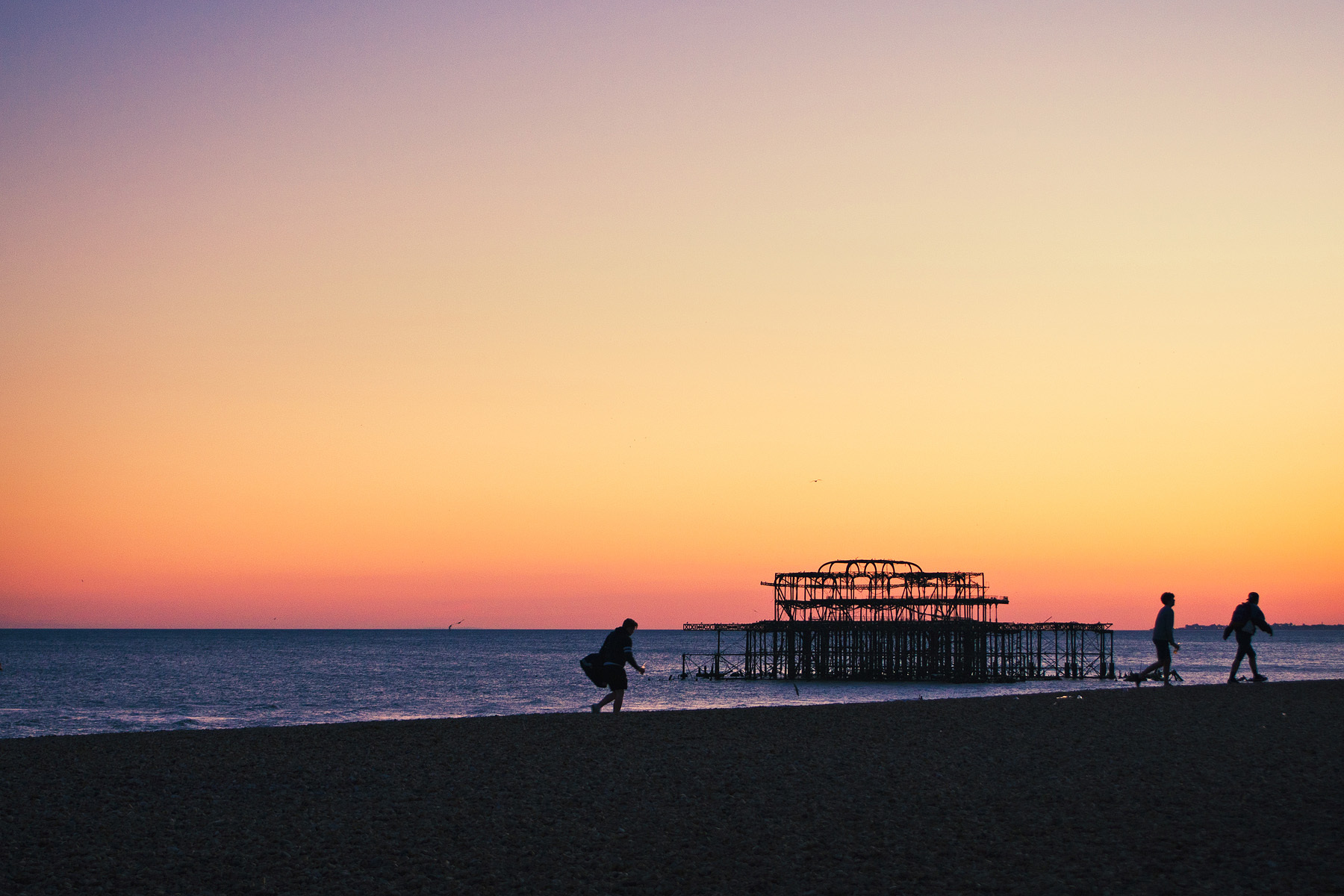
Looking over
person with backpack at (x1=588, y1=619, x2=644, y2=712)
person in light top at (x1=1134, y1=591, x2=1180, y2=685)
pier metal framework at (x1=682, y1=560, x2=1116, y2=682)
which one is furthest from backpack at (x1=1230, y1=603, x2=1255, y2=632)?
pier metal framework at (x1=682, y1=560, x2=1116, y2=682)

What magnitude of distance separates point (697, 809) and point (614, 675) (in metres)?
7.43

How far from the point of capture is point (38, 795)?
9219 mm

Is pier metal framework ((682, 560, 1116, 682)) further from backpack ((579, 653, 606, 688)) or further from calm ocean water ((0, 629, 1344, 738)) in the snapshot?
backpack ((579, 653, 606, 688))

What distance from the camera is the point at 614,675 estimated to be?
15695 mm

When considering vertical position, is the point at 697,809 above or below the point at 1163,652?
below

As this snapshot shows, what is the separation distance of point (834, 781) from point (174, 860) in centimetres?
512

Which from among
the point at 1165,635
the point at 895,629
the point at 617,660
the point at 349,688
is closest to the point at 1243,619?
the point at 1165,635

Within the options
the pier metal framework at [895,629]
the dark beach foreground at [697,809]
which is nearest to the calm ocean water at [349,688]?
the pier metal framework at [895,629]

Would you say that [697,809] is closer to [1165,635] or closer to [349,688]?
[1165,635]

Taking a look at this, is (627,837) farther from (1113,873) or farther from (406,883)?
(1113,873)

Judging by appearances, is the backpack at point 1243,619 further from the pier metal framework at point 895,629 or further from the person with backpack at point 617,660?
the pier metal framework at point 895,629

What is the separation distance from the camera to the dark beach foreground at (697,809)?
21.1 feet

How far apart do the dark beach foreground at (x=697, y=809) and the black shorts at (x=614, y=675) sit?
212 cm

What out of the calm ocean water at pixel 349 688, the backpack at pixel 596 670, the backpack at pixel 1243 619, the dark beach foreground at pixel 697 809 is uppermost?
the backpack at pixel 1243 619
